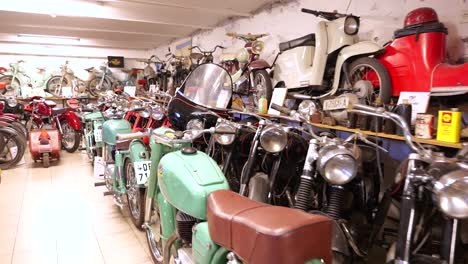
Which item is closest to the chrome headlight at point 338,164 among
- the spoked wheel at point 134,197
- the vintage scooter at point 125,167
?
the vintage scooter at point 125,167

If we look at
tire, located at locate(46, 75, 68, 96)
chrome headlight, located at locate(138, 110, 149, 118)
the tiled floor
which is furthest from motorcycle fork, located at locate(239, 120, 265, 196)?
tire, located at locate(46, 75, 68, 96)

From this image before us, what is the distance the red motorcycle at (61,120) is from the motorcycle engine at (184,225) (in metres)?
4.83

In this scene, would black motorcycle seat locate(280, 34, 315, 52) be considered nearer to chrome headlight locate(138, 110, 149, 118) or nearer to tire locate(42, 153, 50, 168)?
chrome headlight locate(138, 110, 149, 118)

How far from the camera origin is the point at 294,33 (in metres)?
3.90

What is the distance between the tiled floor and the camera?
2.29m

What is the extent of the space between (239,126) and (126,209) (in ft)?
5.46

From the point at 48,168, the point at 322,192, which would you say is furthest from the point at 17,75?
the point at 322,192

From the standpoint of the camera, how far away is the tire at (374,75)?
235 cm

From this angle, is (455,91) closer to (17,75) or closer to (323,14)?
(323,14)

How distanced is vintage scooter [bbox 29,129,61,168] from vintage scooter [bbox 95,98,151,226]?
208 cm

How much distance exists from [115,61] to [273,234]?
981 cm

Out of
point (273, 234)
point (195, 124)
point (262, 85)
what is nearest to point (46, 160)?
point (195, 124)

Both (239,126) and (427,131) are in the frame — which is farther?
(239,126)

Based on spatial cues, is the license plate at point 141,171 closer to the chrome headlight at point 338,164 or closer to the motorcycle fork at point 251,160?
the motorcycle fork at point 251,160
